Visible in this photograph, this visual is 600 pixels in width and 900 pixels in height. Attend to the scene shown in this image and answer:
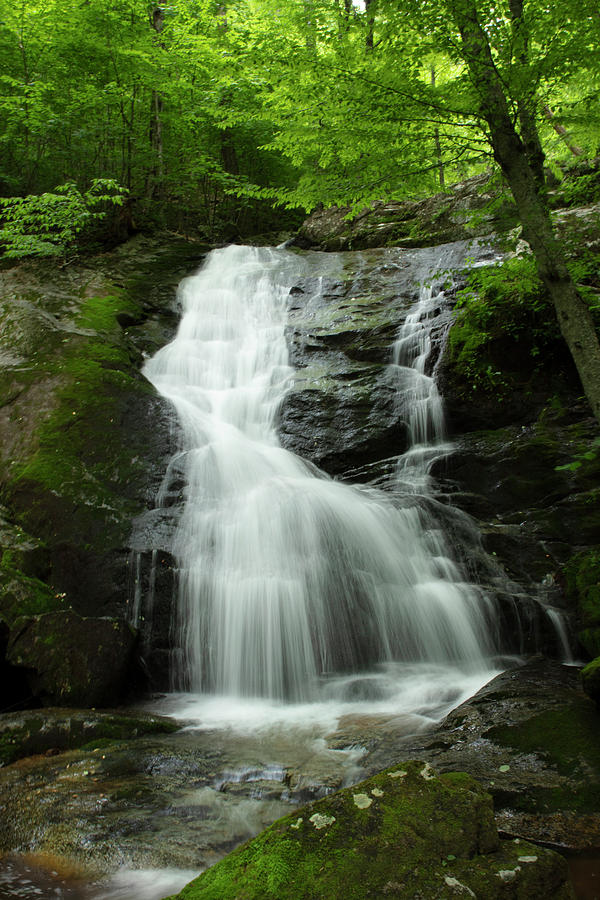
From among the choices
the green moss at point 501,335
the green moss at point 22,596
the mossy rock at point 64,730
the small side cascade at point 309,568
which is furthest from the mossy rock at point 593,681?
the green moss at point 501,335

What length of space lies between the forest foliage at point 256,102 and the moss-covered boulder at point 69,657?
16.2 feet

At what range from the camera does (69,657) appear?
4.49m

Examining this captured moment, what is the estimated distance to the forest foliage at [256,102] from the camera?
15.8 feet

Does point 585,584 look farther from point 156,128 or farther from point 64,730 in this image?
point 156,128

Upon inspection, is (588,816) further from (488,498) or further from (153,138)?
(153,138)

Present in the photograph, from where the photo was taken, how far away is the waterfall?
17.7ft

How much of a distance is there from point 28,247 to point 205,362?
4234 mm

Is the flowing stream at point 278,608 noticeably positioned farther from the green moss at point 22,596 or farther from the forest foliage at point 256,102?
the forest foliage at point 256,102

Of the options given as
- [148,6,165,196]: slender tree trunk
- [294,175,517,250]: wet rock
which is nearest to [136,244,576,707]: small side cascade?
[294,175,517,250]: wet rock

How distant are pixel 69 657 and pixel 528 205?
572cm

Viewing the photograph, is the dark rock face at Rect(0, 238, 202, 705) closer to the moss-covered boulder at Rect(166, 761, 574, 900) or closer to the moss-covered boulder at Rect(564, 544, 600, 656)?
the moss-covered boulder at Rect(166, 761, 574, 900)

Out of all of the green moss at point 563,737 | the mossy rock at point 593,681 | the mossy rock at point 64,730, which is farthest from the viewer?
the mossy rock at point 64,730

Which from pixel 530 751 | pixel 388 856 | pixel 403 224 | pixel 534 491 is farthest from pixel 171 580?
pixel 403 224

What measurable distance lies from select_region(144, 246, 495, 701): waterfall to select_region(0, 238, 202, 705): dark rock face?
67cm
